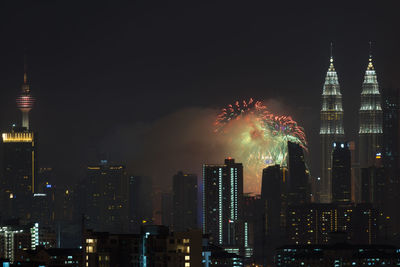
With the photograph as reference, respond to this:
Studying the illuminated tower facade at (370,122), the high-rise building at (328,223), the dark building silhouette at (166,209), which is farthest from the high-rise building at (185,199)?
the illuminated tower facade at (370,122)

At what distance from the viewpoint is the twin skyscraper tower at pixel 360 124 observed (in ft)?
194

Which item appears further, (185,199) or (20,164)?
(20,164)

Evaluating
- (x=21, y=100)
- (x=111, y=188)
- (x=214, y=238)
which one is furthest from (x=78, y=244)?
(x=21, y=100)

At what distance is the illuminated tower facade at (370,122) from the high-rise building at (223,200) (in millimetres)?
9122

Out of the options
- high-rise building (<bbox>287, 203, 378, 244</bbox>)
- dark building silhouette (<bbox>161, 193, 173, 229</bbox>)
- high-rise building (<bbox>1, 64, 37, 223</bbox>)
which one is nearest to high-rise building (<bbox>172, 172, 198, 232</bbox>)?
dark building silhouette (<bbox>161, 193, 173, 229</bbox>)

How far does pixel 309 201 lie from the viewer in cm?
5509

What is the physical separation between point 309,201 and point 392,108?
431 inches

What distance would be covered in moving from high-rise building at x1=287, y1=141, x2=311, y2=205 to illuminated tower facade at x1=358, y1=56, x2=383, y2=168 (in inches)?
162

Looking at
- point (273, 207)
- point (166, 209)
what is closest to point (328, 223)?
point (273, 207)

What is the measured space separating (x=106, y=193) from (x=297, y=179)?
6.94 meters

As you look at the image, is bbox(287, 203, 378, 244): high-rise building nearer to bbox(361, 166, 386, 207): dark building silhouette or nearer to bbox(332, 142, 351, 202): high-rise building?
bbox(361, 166, 386, 207): dark building silhouette

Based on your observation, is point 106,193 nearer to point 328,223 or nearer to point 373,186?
point 328,223

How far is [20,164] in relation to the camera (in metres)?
60.0

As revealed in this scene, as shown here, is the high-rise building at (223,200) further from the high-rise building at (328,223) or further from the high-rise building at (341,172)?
the high-rise building at (341,172)
